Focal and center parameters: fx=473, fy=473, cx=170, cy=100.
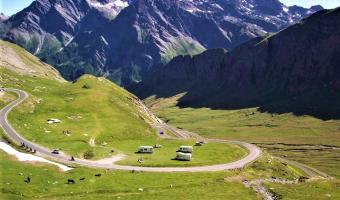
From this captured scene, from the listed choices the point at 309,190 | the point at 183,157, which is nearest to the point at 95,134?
the point at 183,157

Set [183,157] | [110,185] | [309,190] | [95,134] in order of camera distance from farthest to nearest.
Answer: [95,134], [183,157], [309,190], [110,185]

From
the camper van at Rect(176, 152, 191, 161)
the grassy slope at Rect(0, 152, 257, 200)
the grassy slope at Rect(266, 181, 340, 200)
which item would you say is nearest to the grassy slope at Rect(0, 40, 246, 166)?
A: the camper van at Rect(176, 152, 191, 161)

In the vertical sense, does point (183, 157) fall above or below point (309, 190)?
above

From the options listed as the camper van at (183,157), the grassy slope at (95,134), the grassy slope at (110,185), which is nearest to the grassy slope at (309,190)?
the grassy slope at (110,185)

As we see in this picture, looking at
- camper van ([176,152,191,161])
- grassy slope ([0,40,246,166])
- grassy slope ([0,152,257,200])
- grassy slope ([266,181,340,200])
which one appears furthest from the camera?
grassy slope ([0,40,246,166])

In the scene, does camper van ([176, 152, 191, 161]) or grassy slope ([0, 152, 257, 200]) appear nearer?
grassy slope ([0, 152, 257, 200])

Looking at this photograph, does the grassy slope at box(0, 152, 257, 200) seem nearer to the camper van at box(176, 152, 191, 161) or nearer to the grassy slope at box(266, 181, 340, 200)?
the grassy slope at box(266, 181, 340, 200)

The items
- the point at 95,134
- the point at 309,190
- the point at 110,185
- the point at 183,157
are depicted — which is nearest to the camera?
the point at 110,185

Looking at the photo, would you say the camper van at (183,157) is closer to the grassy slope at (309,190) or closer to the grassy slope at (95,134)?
the grassy slope at (95,134)

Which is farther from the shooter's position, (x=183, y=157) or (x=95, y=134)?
(x=95, y=134)

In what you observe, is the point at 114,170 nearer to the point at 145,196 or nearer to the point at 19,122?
the point at 145,196

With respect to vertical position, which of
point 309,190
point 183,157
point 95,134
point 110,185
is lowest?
point 309,190

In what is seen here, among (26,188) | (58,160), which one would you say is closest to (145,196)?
(26,188)

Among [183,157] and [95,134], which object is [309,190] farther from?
[95,134]
